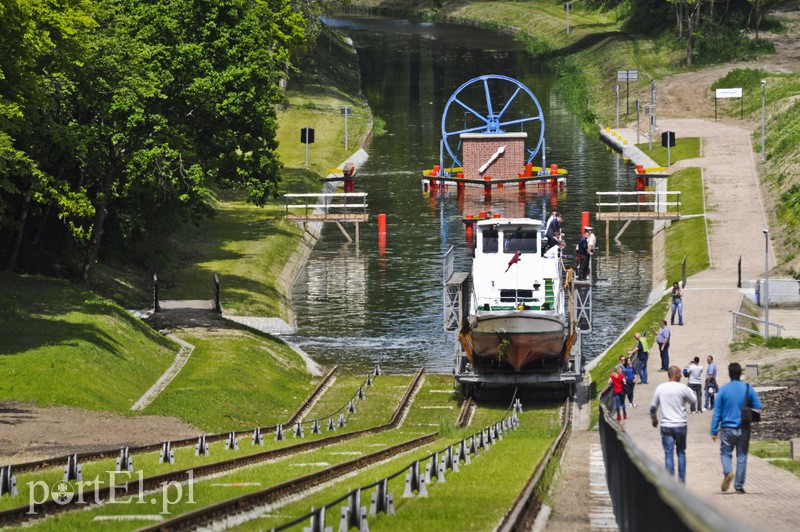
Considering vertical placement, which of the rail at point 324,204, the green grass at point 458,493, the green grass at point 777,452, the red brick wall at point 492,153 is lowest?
the green grass at point 458,493

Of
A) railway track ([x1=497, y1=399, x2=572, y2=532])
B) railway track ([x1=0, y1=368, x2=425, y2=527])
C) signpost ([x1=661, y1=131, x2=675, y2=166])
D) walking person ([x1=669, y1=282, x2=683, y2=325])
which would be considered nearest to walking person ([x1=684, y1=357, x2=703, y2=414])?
railway track ([x1=497, y1=399, x2=572, y2=532])

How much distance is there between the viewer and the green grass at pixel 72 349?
38.9 m

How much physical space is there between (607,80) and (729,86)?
17.8 metres

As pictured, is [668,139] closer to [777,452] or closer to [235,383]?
[235,383]

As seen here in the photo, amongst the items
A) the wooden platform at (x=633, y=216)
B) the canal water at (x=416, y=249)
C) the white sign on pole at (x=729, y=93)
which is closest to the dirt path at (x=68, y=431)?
the canal water at (x=416, y=249)

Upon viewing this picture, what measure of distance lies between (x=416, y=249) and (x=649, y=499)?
64.7 m

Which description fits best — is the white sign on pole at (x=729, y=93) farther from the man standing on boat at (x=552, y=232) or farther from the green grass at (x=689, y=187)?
the man standing on boat at (x=552, y=232)

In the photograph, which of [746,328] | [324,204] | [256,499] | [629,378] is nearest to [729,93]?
[324,204]

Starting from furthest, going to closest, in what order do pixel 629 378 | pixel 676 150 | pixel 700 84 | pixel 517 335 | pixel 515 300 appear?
pixel 700 84 < pixel 676 150 < pixel 515 300 < pixel 517 335 < pixel 629 378

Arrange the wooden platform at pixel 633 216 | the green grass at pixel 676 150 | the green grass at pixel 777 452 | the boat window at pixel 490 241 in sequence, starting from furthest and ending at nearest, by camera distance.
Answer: the green grass at pixel 676 150, the wooden platform at pixel 633 216, the boat window at pixel 490 241, the green grass at pixel 777 452

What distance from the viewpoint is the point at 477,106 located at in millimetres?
130375

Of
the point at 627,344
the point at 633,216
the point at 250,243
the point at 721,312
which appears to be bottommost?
the point at 627,344

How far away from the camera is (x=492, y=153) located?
97750mm

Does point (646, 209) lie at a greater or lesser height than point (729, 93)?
lesser
